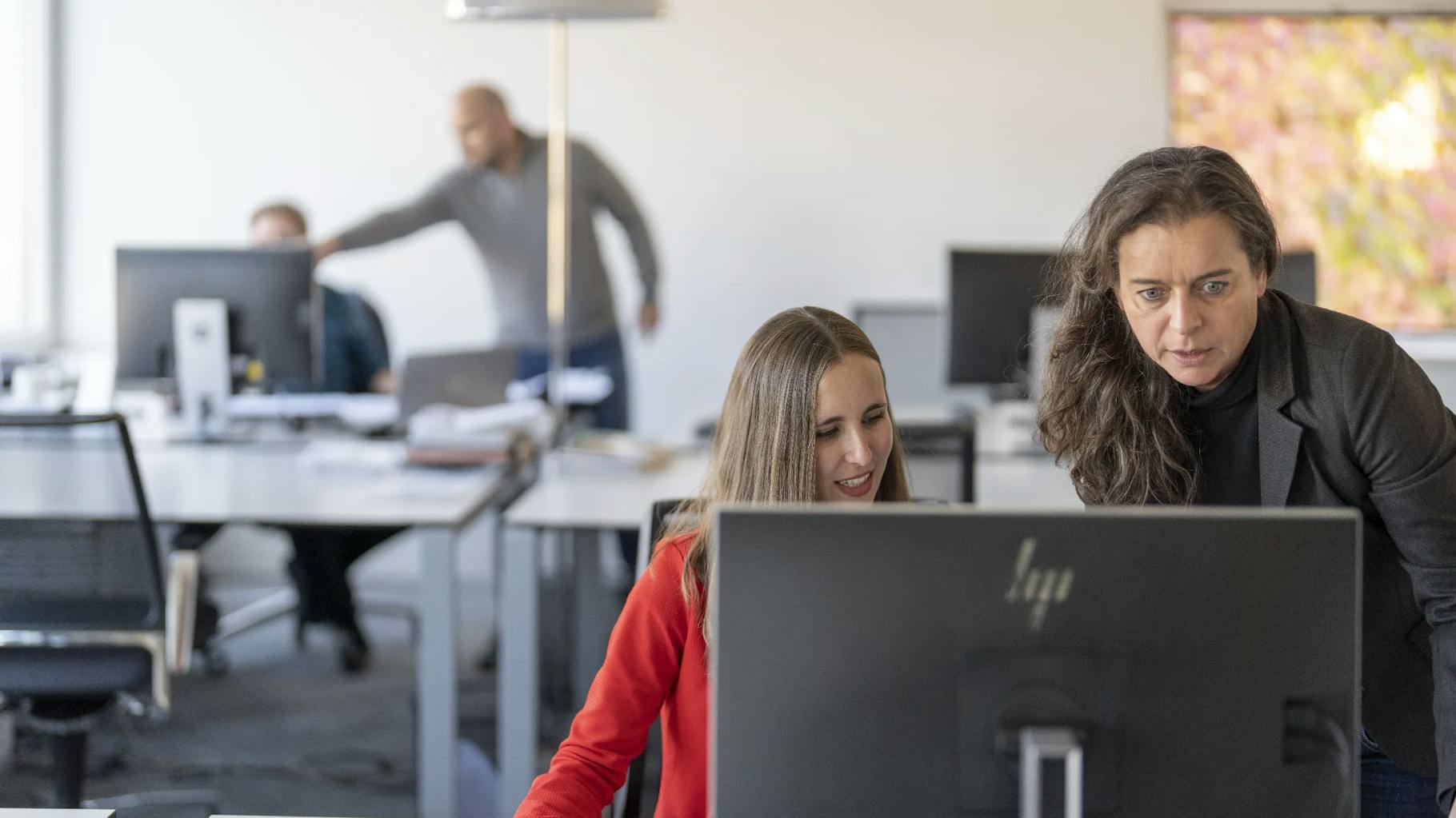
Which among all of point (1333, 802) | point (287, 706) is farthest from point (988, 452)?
point (1333, 802)

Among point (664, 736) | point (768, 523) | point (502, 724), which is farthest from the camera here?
point (502, 724)

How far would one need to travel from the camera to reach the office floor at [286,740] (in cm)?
287

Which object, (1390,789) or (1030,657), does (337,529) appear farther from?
(1030,657)

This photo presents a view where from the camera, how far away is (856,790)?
82cm

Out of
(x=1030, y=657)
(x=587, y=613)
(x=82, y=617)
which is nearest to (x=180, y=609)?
(x=82, y=617)

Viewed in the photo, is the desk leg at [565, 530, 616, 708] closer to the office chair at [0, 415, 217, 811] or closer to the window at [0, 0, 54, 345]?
the office chair at [0, 415, 217, 811]

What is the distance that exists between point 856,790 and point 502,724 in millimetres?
1808

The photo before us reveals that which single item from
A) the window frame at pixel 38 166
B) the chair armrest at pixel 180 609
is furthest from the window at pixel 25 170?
the chair armrest at pixel 180 609

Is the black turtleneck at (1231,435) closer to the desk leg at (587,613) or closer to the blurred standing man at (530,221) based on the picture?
the desk leg at (587,613)

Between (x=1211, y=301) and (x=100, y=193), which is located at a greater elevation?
(x=100, y=193)

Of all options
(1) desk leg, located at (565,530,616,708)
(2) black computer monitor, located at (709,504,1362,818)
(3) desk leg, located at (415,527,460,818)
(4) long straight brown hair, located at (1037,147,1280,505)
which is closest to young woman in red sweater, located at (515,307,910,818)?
(4) long straight brown hair, located at (1037,147,1280,505)

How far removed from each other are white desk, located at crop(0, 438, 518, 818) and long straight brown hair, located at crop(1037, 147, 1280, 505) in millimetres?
1445

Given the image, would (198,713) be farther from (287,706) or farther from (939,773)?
(939,773)

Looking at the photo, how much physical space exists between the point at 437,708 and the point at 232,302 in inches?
52.8
